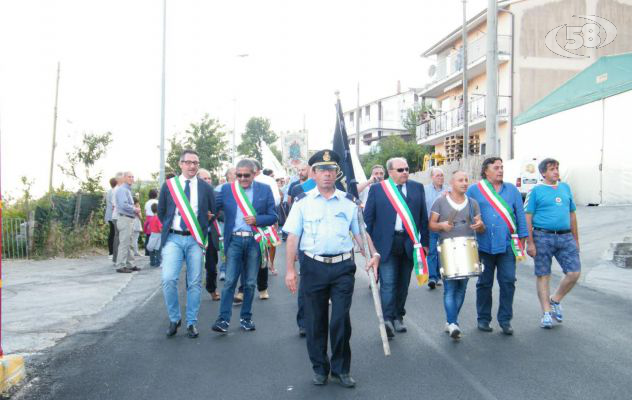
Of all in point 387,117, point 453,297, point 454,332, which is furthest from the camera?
point 387,117

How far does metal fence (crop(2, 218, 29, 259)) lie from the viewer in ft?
52.7

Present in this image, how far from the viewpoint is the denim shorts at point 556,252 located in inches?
307

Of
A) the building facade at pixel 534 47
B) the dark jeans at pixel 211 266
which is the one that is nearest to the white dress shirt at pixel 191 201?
the dark jeans at pixel 211 266

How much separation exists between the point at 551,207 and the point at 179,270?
425 centimetres

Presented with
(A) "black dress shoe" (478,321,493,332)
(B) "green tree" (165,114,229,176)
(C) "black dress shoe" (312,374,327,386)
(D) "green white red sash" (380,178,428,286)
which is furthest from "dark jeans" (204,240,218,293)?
(B) "green tree" (165,114,229,176)

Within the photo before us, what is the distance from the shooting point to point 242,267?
7965 millimetres

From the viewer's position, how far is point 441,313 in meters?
8.52

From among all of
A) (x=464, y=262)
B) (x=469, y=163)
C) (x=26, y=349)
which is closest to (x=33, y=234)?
(x=26, y=349)

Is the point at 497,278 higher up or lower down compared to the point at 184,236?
lower down

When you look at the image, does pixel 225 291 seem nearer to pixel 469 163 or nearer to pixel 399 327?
pixel 399 327

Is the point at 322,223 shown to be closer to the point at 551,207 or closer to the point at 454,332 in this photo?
the point at 454,332

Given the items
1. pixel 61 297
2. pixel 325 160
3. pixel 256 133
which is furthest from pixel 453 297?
pixel 256 133

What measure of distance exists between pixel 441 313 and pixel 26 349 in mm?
4769

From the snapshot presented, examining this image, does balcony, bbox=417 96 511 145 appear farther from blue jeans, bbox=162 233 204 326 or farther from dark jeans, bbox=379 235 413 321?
blue jeans, bbox=162 233 204 326
